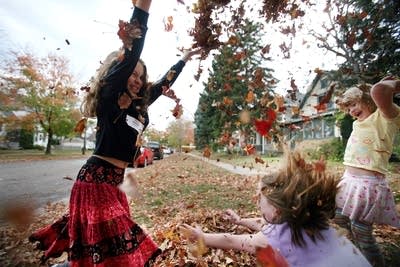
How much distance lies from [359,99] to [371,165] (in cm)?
64

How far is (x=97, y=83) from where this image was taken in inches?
76.1

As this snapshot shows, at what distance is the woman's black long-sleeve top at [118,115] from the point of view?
178cm

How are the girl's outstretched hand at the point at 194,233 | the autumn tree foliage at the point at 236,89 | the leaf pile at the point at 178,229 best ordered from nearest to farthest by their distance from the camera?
the girl's outstretched hand at the point at 194,233, the leaf pile at the point at 178,229, the autumn tree foliage at the point at 236,89

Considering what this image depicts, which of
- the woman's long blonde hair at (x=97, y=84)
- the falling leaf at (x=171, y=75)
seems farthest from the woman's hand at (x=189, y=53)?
the woman's long blonde hair at (x=97, y=84)

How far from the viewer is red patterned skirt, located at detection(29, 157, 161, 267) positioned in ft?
5.69

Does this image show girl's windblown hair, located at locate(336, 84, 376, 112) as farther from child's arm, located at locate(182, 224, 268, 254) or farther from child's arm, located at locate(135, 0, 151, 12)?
child's arm, located at locate(135, 0, 151, 12)

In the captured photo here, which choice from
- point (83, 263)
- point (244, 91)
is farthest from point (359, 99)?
point (244, 91)

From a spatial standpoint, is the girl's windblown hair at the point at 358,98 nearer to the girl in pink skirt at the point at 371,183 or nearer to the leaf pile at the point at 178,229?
the girl in pink skirt at the point at 371,183

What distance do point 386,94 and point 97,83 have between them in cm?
212

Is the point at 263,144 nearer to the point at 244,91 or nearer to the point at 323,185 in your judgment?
the point at 244,91

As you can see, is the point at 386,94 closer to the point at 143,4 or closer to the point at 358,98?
the point at 358,98

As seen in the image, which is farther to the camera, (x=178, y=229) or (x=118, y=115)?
(x=178, y=229)

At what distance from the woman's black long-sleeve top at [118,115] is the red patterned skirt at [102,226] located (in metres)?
0.11

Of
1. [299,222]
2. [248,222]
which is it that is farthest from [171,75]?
[299,222]
